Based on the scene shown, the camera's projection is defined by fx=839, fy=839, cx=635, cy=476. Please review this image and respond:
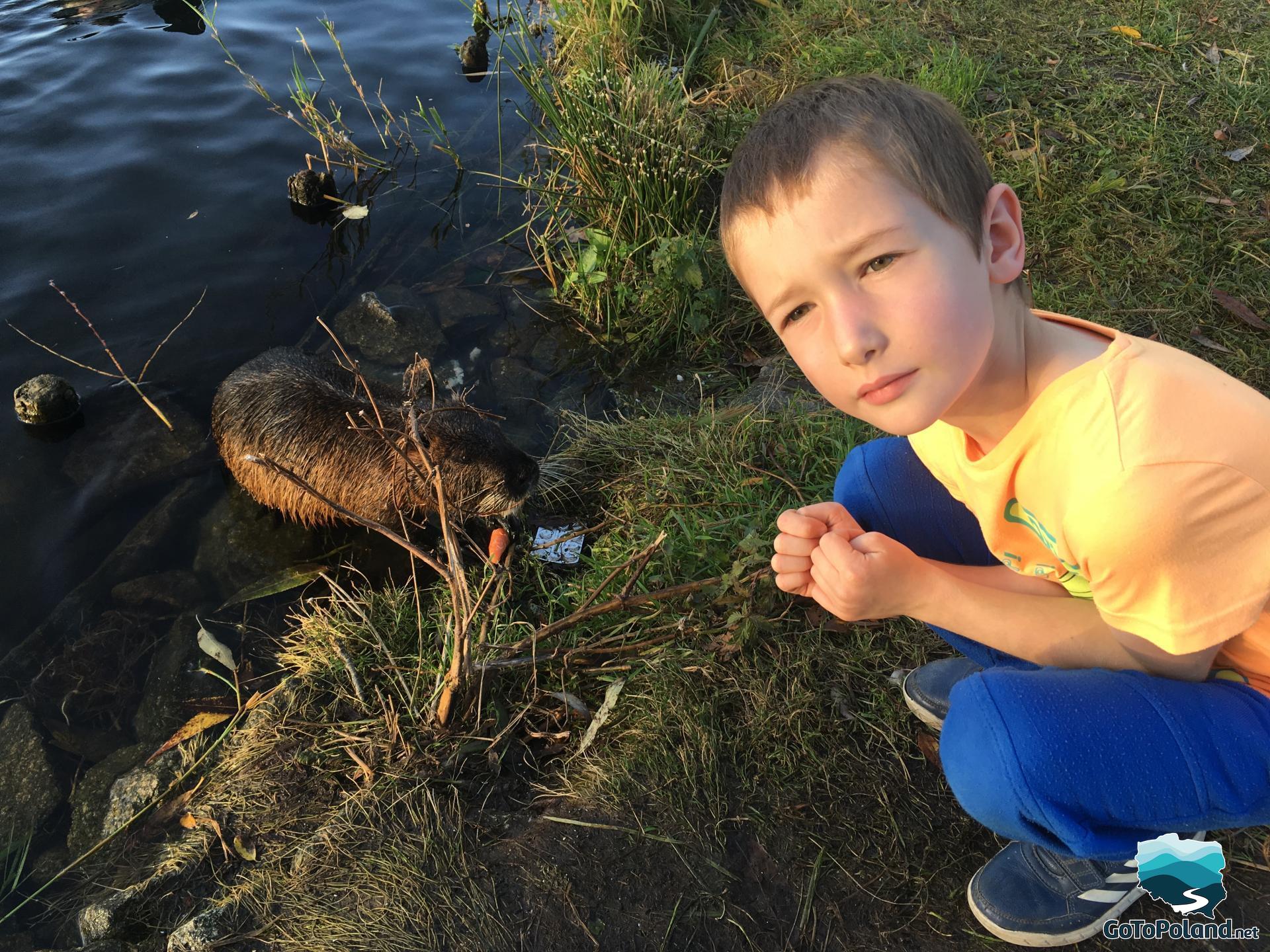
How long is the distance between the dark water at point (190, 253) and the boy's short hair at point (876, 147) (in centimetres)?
266

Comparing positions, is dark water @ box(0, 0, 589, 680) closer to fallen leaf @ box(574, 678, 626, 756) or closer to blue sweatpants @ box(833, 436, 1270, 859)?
fallen leaf @ box(574, 678, 626, 756)

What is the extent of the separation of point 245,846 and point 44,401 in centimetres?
274

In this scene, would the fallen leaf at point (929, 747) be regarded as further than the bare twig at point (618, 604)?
No

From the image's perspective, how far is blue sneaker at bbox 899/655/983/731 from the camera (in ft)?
7.02

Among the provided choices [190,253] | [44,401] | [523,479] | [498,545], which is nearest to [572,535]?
[498,545]

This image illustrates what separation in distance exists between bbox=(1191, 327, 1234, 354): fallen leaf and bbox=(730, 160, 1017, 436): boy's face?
2305 millimetres

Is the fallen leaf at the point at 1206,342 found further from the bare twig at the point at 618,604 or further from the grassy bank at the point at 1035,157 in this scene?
the bare twig at the point at 618,604

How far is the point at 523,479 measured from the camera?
3537 millimetres

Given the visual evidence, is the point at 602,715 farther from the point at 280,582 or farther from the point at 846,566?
the point at 280,582

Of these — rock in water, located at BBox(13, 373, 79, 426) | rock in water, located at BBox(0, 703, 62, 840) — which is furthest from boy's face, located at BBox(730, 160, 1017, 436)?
rock in water, located at BBox(13, 373, 79, 426)

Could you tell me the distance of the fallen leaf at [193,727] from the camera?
9.34 feet

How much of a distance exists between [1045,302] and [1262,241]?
987 mm

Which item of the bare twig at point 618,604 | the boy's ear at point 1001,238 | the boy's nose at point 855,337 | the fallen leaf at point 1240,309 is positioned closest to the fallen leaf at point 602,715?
the bare twig at point 618,604

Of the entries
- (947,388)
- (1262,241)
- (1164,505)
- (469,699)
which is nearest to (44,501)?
(469,699)
